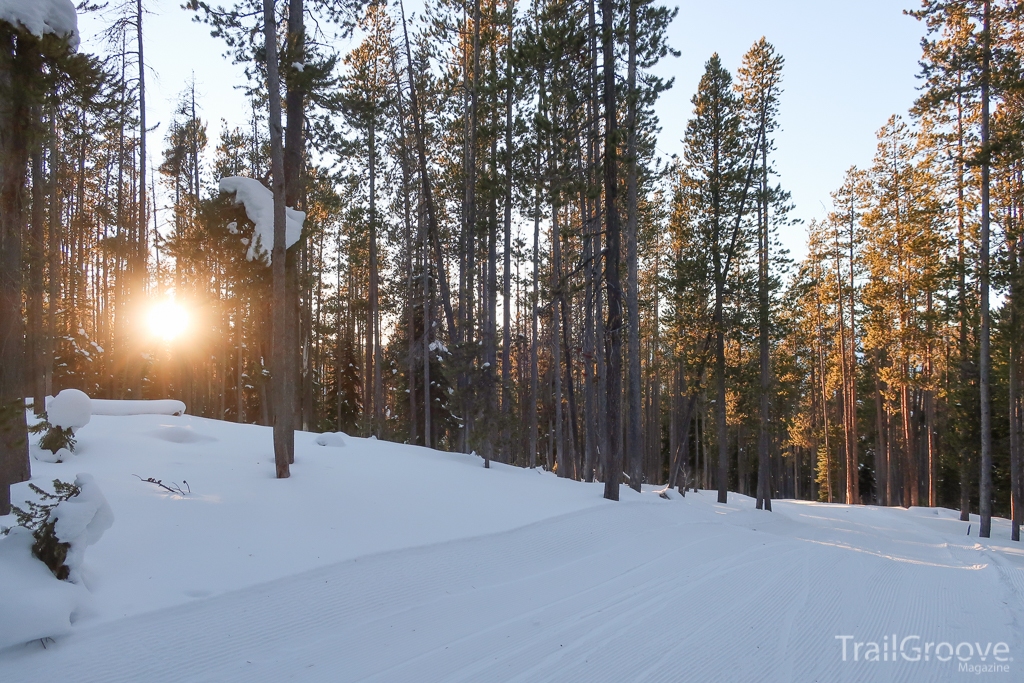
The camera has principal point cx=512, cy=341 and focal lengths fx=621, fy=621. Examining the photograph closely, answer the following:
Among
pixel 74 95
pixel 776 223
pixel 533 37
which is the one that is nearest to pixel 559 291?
pixel 533 37

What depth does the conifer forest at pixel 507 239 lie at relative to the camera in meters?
8.95

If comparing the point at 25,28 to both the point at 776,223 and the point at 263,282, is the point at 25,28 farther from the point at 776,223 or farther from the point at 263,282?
the point at 776,223

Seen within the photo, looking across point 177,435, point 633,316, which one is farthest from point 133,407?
point 633,316

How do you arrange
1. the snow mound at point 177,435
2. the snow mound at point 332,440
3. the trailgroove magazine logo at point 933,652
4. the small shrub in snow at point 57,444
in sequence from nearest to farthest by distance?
the trailgroove magazine logo at point 933,652 < the small shrub in snow at point 57,444 < the snow mound at point 177,435 < the snow mound at point 332,440

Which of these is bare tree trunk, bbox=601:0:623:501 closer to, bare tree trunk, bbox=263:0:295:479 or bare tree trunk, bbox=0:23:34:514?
bare tree trunk, bbox=263:0:295:479

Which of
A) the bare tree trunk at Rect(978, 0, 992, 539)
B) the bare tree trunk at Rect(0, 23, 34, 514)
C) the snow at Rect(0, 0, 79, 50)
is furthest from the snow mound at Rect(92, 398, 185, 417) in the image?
the bare tree trunk at Rect(978, 0, 992, 539)

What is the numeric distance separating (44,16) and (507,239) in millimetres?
10589

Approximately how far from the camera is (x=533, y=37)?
11.4 m

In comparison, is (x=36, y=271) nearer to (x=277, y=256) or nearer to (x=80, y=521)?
(x=277, y=256)

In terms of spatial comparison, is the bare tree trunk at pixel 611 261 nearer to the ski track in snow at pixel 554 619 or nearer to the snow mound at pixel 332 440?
the ski track in snow at pixel 554 619

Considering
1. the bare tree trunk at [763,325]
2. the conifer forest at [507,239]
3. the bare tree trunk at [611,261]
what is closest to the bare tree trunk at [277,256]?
the conifer forest at [507,239]

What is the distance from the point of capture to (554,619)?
18.6ft

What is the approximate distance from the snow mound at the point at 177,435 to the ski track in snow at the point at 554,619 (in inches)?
213

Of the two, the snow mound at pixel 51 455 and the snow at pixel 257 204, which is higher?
the snow at pixel 257 204
